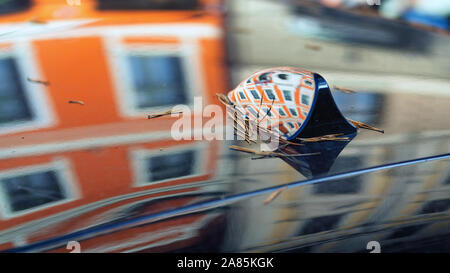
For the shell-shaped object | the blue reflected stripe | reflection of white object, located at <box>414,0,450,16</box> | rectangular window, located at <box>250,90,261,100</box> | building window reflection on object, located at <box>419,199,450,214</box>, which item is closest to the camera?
the blue reflected stripe

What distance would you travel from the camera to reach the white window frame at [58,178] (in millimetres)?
708

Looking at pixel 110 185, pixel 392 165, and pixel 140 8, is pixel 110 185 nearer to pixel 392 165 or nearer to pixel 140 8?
pixel 392 165

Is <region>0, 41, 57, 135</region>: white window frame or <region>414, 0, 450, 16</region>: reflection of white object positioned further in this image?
<region>414, 0, 450, 16</region>: reflection of white object

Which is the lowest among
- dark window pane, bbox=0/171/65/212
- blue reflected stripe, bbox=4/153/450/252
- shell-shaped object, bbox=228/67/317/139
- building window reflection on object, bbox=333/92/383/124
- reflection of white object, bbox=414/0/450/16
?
blue reflected stripe, bbox=4/153/450/252

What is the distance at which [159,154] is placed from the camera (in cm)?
86

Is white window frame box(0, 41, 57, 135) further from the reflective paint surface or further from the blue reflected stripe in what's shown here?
the blue reflected stripe

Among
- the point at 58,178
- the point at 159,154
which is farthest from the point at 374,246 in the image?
the point at 58,178

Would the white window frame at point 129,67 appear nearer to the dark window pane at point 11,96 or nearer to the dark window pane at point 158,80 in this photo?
the dark window pane at point 158,80

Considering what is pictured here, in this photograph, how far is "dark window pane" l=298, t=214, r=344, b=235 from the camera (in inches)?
27.3

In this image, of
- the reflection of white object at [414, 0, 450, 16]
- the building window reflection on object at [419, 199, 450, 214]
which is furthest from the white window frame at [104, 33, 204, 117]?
→ the reflection of white object at [414, 0, 450, 16]

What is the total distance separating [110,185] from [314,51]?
1120mm

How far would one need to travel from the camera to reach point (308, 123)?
0.91 m

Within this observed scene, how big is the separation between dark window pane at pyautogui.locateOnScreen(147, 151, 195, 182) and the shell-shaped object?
0.77 ft

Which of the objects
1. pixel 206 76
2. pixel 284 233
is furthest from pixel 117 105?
pixel 284 233
